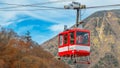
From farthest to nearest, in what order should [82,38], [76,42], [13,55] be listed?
[13,55] → [82,38] → [76,42]

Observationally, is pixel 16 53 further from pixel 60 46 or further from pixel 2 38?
pixel 60 46


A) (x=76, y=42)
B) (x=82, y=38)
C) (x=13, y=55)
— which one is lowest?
(x=13, y=55)

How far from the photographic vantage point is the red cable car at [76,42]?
36969 millimetres

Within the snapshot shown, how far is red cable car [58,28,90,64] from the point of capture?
121 feet

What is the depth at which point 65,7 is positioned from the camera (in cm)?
3381

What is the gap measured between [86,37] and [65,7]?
5.40 metres

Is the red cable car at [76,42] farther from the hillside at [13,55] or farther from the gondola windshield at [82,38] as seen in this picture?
the hillside at [13,55]

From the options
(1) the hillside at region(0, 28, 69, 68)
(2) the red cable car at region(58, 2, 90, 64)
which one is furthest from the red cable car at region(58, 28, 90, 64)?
(1) the hillside at region(0, 28, 69, 68)

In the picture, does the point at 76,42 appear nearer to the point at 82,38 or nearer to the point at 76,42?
the point at 76,42

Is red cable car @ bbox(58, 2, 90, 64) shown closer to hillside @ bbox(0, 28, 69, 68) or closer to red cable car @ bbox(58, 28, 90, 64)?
red cable car @ bbox(58, 28, 90, 64)

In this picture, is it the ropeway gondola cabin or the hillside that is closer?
the ropeway gondola cabin

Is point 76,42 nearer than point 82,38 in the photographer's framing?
Yes

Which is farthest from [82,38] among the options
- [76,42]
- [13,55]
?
[13,55]

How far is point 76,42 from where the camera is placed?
37062 mm
